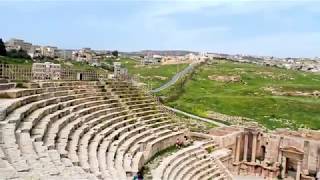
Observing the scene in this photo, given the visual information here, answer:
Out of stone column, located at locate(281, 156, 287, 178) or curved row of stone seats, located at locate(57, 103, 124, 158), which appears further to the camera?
stone column, located at locate(281, 156, 287, 178)

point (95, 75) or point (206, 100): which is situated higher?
point (95, 75)

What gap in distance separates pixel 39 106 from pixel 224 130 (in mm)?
17651

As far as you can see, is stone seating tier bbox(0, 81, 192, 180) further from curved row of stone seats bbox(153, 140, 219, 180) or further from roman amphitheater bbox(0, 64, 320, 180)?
curved row of stone seats bbox(153, 140, 219, 180)

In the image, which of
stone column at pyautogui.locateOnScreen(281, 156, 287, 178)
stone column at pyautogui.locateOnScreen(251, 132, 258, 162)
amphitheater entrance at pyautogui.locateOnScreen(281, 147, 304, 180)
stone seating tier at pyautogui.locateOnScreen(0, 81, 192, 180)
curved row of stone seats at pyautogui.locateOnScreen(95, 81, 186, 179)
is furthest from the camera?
stone column at pyautogui.locateOnScreen(251, 132, 258, 162)

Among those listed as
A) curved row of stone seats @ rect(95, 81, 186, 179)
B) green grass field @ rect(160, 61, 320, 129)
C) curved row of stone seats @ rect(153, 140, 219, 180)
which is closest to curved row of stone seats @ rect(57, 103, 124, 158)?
curved row of stone seats @ rect(95, 81, 186, 179)

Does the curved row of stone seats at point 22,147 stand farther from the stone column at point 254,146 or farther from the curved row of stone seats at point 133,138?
the stone column at point 254,146

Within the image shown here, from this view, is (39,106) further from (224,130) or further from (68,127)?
(224,130)

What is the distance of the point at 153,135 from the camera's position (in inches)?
958

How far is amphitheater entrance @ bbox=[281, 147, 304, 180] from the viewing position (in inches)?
1225

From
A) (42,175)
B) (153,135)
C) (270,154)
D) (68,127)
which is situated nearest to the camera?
(42,175)

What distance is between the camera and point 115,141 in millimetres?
20391

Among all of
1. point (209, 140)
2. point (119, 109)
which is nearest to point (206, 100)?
point (209, 140)

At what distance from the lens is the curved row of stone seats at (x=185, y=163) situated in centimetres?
2041

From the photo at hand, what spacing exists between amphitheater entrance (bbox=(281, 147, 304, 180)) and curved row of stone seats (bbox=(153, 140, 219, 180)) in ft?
21.2
